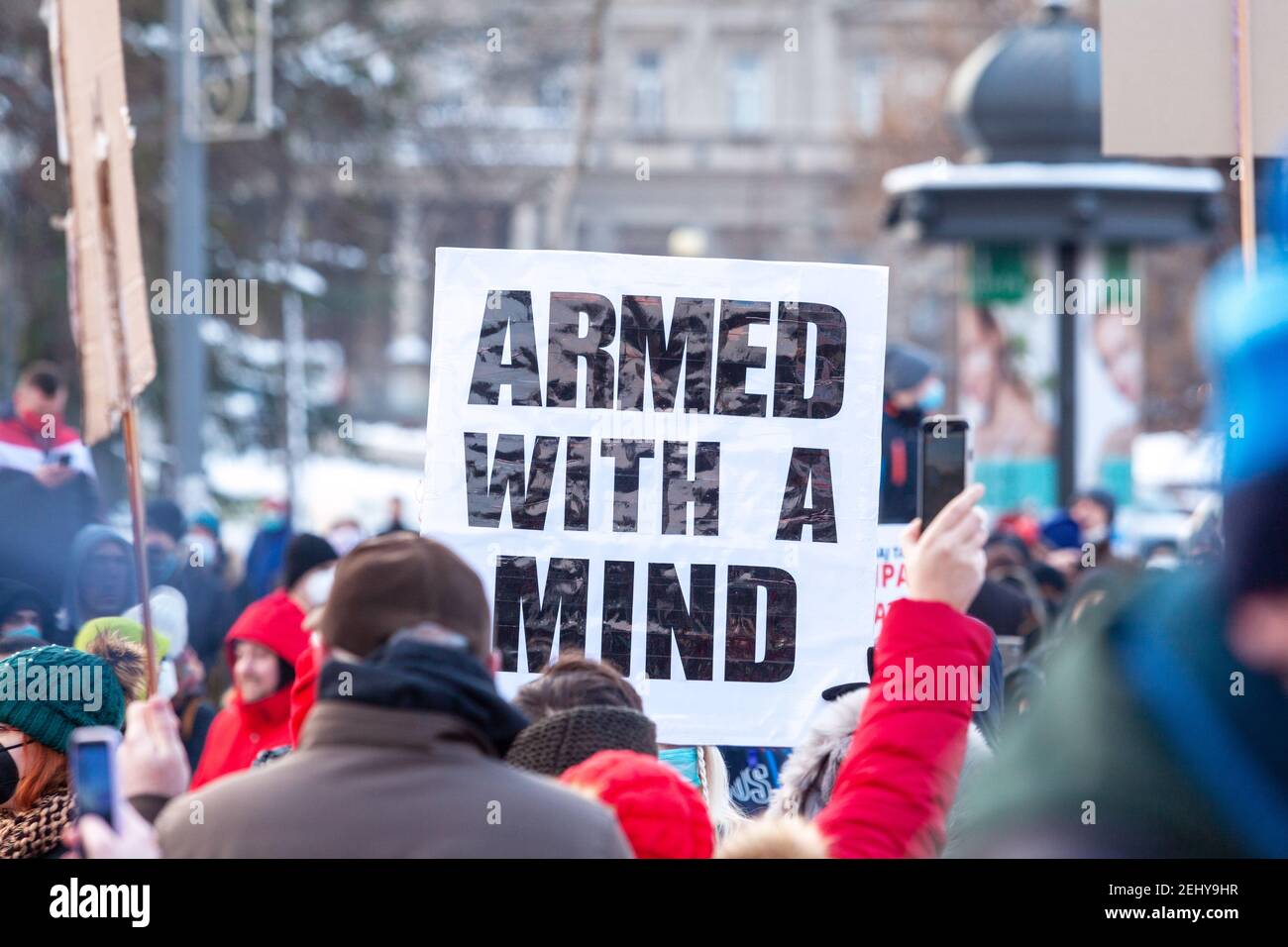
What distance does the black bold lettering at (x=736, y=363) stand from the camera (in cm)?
389

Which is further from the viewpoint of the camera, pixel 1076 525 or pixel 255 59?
pixel 255 59

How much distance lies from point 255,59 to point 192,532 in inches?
216

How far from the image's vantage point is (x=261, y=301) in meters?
20.0

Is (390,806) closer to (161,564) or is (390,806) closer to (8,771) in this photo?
(8,771)

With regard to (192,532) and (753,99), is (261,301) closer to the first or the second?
(192,532)

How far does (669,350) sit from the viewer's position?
388cm

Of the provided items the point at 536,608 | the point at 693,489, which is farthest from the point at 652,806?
the point at 693,489

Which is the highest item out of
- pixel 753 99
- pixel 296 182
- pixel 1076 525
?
pixel 753 99

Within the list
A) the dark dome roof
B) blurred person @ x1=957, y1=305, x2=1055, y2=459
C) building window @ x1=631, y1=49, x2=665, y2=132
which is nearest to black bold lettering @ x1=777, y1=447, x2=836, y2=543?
the dark dome roof

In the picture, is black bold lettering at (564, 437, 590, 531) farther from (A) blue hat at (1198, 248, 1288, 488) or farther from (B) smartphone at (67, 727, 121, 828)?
(A) blue hat at (1198, 248, 1288, 488)

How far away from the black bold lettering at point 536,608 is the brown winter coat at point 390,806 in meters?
1.37

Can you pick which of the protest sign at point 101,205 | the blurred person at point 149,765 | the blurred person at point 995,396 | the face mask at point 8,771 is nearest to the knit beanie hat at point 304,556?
the protest sign at point 101,205

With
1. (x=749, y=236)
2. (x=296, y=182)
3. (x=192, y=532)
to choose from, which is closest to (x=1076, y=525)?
(x=192, y=532)

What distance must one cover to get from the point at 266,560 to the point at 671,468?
7.82 meters
